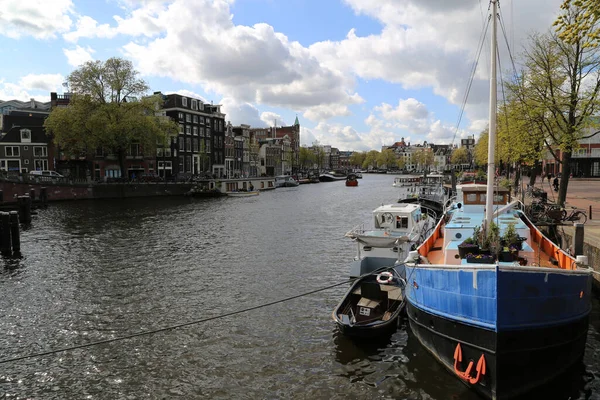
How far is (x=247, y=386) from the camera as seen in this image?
11.4m

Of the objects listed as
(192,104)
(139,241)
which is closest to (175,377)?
(139,241)

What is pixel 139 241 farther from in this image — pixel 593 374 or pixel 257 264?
pixel 593 374

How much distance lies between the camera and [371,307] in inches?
575

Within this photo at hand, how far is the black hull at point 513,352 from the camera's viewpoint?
955cm

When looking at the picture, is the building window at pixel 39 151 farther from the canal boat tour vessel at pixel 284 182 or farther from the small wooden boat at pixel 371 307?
the small wooden boat at pixel 371 307

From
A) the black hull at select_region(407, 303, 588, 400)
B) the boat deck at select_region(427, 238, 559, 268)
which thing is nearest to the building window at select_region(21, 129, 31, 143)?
the boat deck at select_region(427, 238, 559, 268)

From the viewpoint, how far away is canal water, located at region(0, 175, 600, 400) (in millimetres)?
11273

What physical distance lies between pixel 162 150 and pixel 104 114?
26.6m

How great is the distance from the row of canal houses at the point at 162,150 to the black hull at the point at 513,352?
67783 millimetres

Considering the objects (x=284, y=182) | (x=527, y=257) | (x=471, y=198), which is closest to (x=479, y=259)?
(x=527, y=257)

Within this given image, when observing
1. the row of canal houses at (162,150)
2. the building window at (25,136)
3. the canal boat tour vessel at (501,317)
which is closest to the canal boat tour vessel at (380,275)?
the canal boat tour vessel at (501,317)

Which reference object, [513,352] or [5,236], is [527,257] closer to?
[513,352]

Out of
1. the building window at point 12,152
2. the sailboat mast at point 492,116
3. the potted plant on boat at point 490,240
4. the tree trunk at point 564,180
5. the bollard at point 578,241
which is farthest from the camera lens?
the building window at point 12,152

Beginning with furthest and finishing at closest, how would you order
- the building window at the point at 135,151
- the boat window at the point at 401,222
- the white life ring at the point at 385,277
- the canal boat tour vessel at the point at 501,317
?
1. the building window at the point at 135,151
2. the boat window at the point at 401,222
3. the white life ring at the point at 385,277
4. the canal boat tour vessel at the point at 501,317
